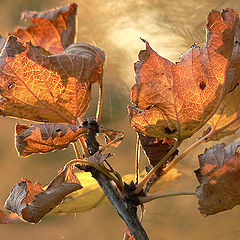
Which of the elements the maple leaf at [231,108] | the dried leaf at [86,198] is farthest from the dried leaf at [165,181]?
the maple leaf at [231,108]

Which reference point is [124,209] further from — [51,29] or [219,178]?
[51,29]

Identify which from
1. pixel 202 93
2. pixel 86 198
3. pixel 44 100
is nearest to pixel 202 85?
pixel 202 93

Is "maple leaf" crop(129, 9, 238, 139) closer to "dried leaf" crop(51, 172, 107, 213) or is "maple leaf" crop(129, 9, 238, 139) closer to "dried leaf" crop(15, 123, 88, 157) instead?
"dried leaf" crop(15, 123, 88, 157)

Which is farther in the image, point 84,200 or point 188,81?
point 84,200

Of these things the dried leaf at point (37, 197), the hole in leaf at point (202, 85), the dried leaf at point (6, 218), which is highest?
the hole in leaf at point (202, 85)

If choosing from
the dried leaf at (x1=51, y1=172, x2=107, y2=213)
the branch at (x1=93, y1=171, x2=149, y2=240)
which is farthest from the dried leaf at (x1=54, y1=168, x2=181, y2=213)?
the branch at (x1=93, y1=171, x2=149, y2=240)

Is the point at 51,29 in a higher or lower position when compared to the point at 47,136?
higher

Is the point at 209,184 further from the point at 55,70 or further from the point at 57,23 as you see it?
the point at 57,23

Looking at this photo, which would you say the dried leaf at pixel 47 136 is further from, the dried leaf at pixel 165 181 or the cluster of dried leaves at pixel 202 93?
the dried leaf at pixel 165 181
